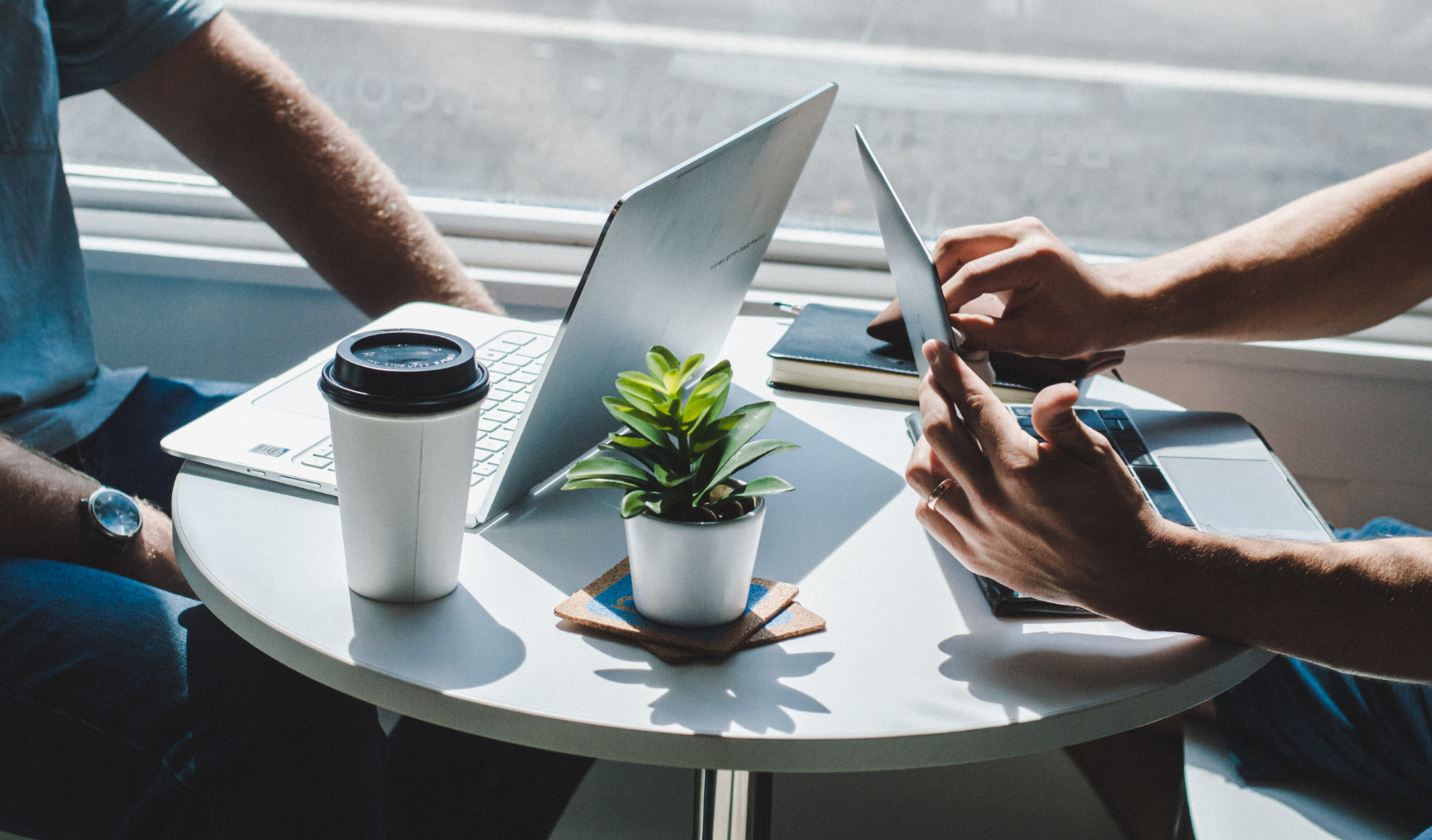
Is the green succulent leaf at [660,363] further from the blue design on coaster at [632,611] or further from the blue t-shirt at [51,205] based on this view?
the blue t-shirt at [51,205]

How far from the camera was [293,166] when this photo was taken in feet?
4.42

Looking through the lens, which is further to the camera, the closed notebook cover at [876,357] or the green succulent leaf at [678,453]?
the closed notebook cover at [876,357]

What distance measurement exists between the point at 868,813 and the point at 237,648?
1.02 m

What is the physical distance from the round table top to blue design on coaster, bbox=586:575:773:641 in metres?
0.02

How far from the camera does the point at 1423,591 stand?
0.66 m

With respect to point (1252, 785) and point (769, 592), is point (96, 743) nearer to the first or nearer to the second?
point (769, 592)

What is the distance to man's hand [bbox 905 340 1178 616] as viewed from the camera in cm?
60

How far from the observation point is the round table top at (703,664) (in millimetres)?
538

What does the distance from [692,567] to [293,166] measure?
41.0 inches

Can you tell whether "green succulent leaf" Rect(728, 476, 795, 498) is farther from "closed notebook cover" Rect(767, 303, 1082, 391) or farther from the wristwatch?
the wristwatch

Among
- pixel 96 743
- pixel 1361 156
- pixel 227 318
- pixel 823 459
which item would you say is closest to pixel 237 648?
pixel 96 743

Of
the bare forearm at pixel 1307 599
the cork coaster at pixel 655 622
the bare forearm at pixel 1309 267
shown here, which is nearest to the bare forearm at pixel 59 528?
the cork coaster at pixel 655 622

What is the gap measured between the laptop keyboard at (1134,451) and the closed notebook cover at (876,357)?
0.28 ft

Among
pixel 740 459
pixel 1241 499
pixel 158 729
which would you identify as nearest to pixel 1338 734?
pixel 1241 499
